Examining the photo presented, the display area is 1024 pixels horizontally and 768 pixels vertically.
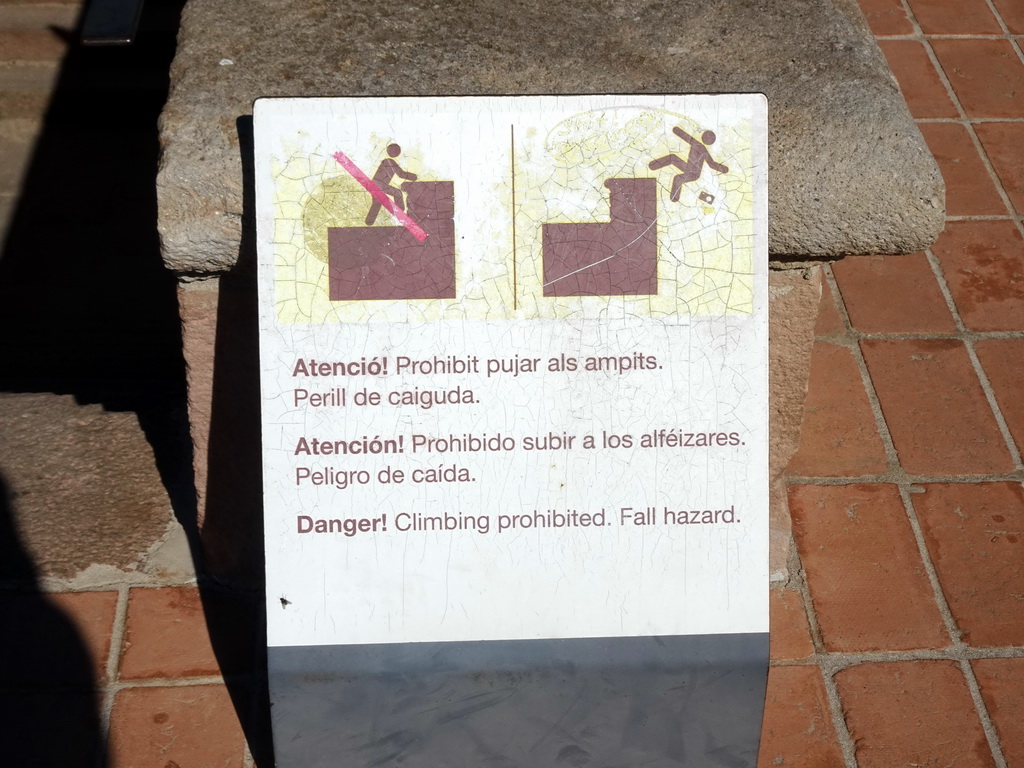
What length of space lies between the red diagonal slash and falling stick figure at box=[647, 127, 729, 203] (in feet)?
1.13

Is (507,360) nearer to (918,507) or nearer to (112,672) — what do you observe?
(112,672)

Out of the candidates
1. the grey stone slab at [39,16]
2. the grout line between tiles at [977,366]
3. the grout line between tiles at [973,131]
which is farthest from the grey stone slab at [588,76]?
the grey stone slab at [39,16]

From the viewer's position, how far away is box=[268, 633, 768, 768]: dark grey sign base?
5.25ft

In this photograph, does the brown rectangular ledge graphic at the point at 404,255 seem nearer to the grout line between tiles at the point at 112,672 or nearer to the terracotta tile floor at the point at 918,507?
the grout line between tiles at the point at 112,672

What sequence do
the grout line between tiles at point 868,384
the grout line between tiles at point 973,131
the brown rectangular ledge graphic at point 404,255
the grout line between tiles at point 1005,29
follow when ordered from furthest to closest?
the grout line between tiles at point 1005,29 < the grout line between tiles at point 973,131 < the grout line between tiles at point 868,384 < the brown rectangular ledge graphic at point 404,255

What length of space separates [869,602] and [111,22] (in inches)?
67.4

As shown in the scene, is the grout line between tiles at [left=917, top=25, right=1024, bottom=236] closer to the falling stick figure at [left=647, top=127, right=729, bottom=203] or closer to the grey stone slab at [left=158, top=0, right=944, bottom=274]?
the grey stone slab at [left=158, top=0, right=944, bottom=274]

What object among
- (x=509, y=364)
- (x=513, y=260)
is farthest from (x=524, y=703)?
(x=513, y=260)

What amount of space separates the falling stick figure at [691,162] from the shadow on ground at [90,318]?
3.69 feet

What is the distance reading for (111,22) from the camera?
5.78 ft

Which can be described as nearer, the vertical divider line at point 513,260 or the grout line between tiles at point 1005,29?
the vertical divider line at point 513,260

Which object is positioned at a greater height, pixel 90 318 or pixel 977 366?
pixel 977 366

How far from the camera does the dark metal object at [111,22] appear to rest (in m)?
1.73

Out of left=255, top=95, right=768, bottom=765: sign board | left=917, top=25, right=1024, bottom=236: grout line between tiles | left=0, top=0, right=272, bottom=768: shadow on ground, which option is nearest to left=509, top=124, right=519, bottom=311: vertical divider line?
left=255, top=95, right=768, bottom=765: sign board
